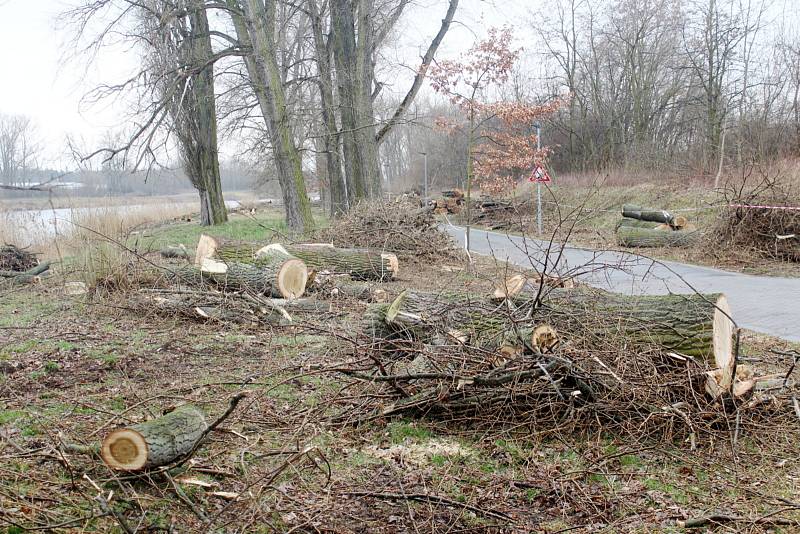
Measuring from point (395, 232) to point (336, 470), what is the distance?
9617 millimetres

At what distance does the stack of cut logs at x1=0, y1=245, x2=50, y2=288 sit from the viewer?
10570 mm

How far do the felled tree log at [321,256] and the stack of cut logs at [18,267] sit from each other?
2.90m

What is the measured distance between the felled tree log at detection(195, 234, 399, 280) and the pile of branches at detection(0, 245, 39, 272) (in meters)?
3.99

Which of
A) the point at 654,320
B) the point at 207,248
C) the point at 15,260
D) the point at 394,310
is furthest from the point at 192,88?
the point at 654,320

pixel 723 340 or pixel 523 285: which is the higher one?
pixel 523 285

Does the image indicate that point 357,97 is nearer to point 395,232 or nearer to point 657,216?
point 395,232

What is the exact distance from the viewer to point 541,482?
376 centimetres

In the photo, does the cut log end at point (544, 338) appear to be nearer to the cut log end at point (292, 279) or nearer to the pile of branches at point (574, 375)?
the pile of branches at point (574, 375)

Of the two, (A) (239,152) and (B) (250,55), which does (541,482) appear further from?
(A) (239,152)

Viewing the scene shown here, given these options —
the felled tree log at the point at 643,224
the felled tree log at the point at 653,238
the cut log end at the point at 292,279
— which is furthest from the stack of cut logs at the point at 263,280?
the felled tree log at the point at 643,224

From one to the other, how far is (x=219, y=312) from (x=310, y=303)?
1.21 metres

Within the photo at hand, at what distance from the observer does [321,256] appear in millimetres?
10609

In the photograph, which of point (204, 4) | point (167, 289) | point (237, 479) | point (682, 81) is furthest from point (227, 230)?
point (682, 81)

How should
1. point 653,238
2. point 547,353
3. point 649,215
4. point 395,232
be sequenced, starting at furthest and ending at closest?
point 649,215 < point 653,238 < point 395,232 < point 547,353
